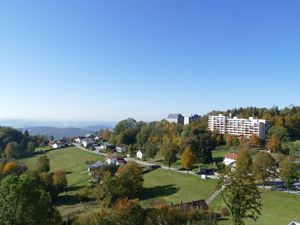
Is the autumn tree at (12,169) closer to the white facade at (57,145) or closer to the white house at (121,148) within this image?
the white house at (121,148)

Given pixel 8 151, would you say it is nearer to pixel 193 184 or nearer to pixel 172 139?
pixel 172 139

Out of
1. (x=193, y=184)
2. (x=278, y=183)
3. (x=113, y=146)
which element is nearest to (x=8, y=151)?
(x=113, y=146)

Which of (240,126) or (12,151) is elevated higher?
(240,126)

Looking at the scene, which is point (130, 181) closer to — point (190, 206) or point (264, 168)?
point (190, 206)

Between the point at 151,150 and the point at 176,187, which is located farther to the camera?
the point at 151,150

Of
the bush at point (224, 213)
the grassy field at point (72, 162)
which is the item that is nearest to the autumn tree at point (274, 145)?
the grassy field at point (72, 162)

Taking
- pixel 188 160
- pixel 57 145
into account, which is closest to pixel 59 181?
pixel 188 160
